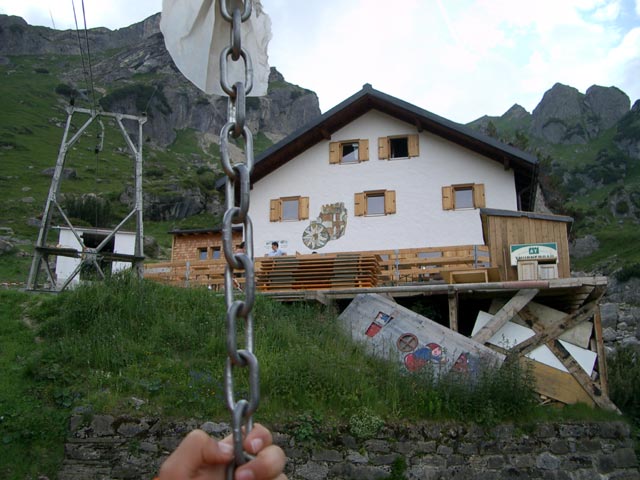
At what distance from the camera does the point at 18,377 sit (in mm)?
11211

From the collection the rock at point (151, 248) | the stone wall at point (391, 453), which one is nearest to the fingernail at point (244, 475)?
the stone wall at point (391, 453)

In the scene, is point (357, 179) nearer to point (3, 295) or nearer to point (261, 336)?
point (261, 336)

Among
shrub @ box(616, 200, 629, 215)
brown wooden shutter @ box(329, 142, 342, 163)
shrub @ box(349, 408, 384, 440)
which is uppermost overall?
shrub @ box(616, 200, 629, 215)

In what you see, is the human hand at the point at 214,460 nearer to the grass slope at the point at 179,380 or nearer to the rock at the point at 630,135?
the grass slope at the point at 179,380

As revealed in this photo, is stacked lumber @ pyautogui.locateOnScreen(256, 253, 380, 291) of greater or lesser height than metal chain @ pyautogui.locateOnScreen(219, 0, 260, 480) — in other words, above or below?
above

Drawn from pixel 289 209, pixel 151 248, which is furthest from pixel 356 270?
pixel 151 248

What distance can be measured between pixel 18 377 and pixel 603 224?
7130 cm

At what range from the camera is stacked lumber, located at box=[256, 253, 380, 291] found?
16.2 meters

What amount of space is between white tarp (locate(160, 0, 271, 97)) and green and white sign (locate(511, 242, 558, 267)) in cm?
1454

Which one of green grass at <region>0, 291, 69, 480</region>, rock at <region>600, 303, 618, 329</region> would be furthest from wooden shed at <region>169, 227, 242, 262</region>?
rock at <region>600, 303, 618, 329</region>

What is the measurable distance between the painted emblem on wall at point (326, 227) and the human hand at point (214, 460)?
794 inches

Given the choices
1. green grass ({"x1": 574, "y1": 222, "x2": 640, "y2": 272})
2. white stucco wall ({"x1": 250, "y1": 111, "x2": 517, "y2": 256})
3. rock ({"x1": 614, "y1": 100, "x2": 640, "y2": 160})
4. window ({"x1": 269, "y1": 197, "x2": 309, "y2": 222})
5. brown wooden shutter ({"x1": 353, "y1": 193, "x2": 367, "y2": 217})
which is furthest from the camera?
rock ({"x1": 614, "y1": 100, "x2": 640, "y2": 160})

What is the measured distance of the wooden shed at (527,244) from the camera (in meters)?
15.4

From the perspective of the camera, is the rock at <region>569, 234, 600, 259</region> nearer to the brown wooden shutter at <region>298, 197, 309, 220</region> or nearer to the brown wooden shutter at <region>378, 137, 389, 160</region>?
the brown wooden shutter at <region>378, 137, 389, 160</region>
